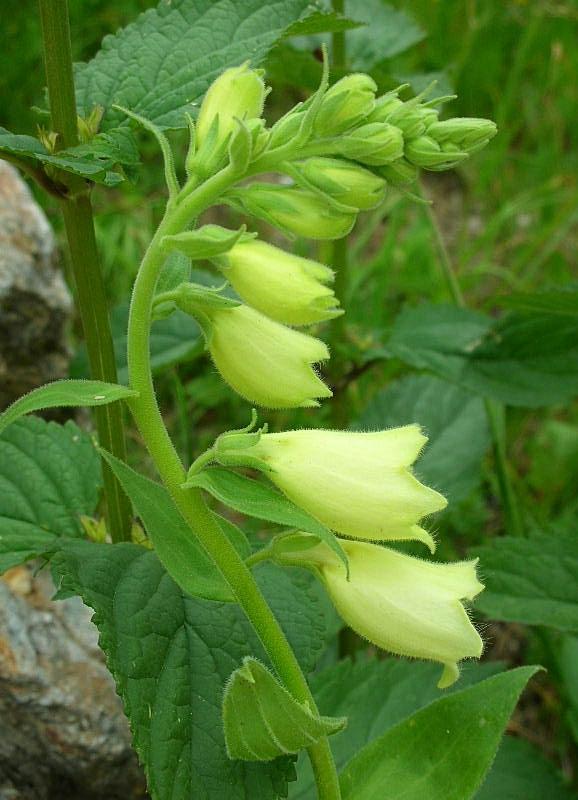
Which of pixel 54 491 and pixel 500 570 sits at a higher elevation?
pixel 54 491

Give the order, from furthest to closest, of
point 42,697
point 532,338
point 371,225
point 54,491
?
point 371,225, point 532,338, point 42,697, point 54,491

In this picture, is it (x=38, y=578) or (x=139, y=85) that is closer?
(x=139, y=85)

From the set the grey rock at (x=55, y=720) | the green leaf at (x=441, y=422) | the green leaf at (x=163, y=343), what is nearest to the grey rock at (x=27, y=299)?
the green leaf at (x=163, y=343)

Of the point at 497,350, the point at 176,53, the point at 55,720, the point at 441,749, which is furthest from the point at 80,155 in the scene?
the point at 497,350

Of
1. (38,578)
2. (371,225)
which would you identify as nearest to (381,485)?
(38,578)

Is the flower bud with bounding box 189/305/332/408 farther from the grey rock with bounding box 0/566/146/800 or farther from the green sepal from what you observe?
the grey rock with bounding box 0/566/146/800

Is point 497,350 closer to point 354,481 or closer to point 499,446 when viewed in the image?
point 499,446

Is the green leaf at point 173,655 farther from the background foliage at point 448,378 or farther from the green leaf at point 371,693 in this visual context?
the green leaf at point 371,693

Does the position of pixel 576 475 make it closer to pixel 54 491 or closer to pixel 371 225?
pixel 371 225
